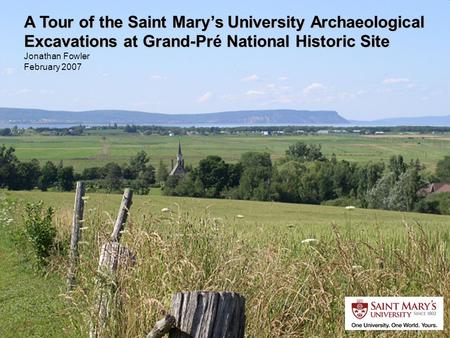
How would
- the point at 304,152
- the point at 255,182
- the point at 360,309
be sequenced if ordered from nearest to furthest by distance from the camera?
the point at 360,309 → the point at 255,182 → the point at 304,152

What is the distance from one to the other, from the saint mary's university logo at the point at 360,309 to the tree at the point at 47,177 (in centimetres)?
5464

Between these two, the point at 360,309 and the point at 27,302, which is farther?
the point at 27,302

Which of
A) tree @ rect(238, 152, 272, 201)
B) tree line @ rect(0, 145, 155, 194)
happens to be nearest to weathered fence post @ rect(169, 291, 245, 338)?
tree line @ rect(0, 145, 155, 194)

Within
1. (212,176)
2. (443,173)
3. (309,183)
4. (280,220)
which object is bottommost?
(443,173)

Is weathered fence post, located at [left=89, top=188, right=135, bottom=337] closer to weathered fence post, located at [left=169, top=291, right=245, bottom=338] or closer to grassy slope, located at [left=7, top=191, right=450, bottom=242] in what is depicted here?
grassy slope, located at [left=7, top=191, right=450, bottom=242]

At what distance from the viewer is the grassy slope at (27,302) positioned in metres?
9.17

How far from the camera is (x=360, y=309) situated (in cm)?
639

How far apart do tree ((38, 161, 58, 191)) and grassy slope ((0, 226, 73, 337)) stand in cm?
4679

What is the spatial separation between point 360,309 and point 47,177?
57.4 meters

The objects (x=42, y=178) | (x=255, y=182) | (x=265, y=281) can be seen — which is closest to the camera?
(x=265, y=281)

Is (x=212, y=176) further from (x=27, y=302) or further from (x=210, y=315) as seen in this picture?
(x=210, y=315)

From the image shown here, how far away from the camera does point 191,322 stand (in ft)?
14.4

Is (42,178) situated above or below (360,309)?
below

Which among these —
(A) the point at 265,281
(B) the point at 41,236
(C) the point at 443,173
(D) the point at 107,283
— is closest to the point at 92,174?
(C) the point at 443,173
